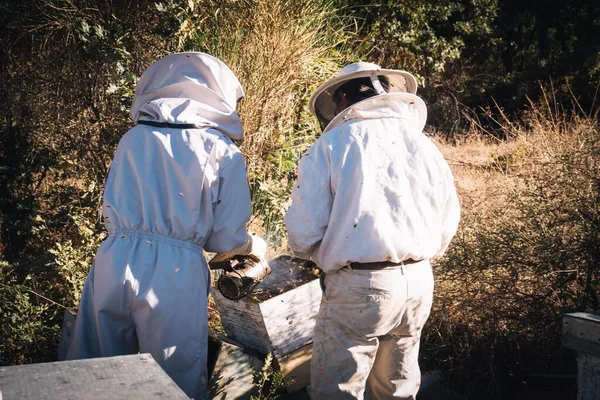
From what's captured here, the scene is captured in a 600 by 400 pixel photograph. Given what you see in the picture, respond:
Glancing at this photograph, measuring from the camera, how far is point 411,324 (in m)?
2.70

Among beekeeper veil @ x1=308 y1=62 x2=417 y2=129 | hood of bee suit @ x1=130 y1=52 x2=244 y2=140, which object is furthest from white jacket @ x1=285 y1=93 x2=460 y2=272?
hood of bee suit @ x1=130 y1=52 x2=244 y2=140

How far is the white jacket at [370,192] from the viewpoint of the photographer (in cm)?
254

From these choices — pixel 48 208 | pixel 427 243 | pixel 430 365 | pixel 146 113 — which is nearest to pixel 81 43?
pixel 48 208

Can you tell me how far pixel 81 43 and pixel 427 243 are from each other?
9.62ft


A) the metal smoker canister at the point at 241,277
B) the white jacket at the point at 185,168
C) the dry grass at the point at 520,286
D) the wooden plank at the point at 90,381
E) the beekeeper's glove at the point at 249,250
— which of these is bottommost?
the dry grass at the point at 520,286

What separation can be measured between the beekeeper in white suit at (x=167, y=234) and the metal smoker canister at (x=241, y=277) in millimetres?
122

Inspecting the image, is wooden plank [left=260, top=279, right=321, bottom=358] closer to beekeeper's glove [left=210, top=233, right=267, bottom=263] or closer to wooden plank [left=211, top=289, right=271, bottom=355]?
wooden plank [left=211, top=289, right=271, bottom=355]

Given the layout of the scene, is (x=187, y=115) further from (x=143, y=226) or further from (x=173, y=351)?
(x=173, y=351)

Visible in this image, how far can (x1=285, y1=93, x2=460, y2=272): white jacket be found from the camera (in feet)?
8.34

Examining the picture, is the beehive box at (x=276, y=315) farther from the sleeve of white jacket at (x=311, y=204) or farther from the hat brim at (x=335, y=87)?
the hat brim at (x=335, y=87)

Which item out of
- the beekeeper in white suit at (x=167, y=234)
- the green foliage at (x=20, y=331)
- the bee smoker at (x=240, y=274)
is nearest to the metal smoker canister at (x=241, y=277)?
the bee smoker at (x=240, y=274)

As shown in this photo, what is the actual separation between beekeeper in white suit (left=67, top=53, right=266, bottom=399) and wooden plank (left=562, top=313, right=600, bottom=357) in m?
1.56

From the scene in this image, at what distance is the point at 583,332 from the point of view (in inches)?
109

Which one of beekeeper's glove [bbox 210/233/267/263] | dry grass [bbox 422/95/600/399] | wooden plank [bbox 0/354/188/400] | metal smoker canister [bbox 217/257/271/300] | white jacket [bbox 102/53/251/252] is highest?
white jacket [bbox 102/53/251/252]
